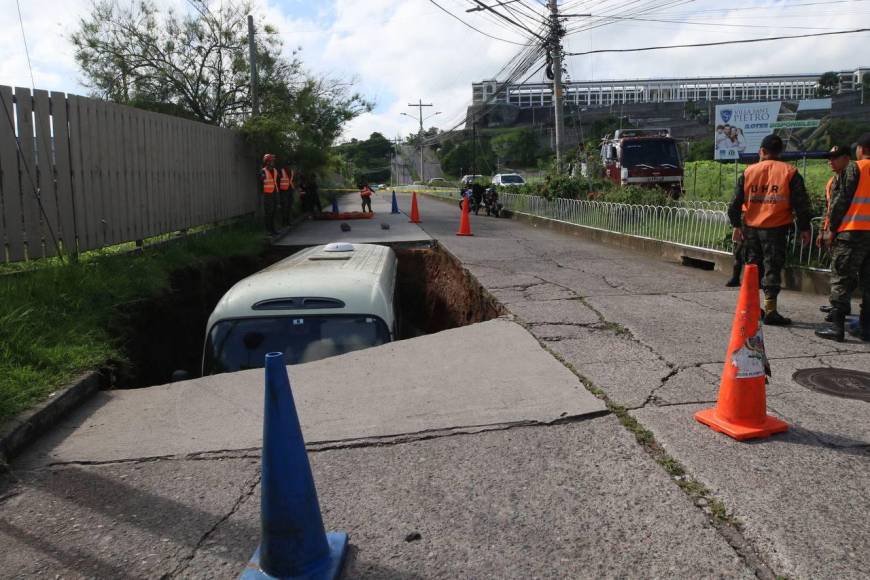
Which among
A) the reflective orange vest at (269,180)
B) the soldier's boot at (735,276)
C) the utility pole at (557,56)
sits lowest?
the soldier's boot at (735,276)

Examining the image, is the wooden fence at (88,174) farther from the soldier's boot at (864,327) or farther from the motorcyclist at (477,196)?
the motorcyclist at (477,196)

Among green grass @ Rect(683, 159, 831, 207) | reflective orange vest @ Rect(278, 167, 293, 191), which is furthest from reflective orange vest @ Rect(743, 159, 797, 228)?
green grass @ Rect(683, 159, 831, 207)

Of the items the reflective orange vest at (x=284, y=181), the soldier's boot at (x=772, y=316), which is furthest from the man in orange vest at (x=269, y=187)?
the soldier's boot at (x=772, y=316)

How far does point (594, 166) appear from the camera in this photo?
21312 mm

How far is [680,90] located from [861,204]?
11191 cm

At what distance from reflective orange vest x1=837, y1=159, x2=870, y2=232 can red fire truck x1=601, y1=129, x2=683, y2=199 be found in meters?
14.7

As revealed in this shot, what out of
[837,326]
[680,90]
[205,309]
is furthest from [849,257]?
[680,90]

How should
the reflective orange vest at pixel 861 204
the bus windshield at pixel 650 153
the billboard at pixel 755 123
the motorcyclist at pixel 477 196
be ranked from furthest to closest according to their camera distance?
the motorcyclist at pixel 477 196, the bus windshield at pixel 650 153, the billboard at pixel 755 123, the reflective orange vest at pixel 861 204

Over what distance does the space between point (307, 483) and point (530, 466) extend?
4.18 feet

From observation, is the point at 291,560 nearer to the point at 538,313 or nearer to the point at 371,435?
the point at 371,435

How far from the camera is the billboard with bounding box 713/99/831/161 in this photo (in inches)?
566

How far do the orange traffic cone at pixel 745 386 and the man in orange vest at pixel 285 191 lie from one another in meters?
14.2

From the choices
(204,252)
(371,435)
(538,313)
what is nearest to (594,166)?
(204,252)

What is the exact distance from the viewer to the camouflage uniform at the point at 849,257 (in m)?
5.61
